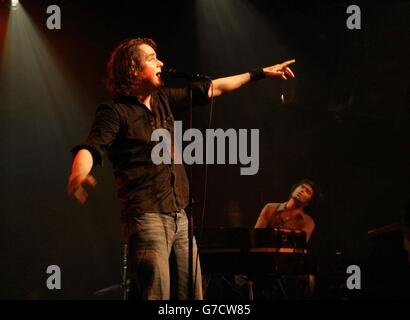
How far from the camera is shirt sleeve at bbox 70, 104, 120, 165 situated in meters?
2.59

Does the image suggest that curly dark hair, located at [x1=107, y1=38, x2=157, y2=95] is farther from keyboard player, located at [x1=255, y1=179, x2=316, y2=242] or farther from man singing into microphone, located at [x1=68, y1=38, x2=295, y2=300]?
keyboard player, located at [x1=255, y1=179, x2=316, y2=242]

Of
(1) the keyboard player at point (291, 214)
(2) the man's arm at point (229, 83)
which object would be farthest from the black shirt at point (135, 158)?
(1) the keyboard player at point (291, 214)

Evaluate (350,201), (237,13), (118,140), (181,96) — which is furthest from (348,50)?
(118,140)

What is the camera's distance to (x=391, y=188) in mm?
8234

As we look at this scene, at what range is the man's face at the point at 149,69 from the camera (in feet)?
9.84

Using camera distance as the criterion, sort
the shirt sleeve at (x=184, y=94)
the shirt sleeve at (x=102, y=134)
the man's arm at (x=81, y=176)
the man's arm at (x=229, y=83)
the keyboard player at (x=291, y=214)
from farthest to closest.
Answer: the keyboard player at (x=291, y=214)
the man's arm at (x=229, y=83)
the shirt sleeve at (x=184, y=94)
the shirt sleeve at (x=102, y=134)
the man's arm at (x=81, y=176)

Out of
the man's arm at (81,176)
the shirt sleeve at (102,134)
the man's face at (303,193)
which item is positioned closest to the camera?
the man's arm at (81,176)

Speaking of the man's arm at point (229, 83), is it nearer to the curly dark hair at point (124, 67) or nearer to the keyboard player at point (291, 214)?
the curly dark hair at point (124, 67)

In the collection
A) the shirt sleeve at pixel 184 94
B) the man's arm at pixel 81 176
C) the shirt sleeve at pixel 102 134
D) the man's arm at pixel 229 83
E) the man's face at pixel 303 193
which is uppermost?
the man's arm at pixel 229 83

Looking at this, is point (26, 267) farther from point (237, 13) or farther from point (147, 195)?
point (147, 195)

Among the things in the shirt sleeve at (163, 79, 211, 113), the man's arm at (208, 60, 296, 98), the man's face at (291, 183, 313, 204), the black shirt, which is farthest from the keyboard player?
the black shirt

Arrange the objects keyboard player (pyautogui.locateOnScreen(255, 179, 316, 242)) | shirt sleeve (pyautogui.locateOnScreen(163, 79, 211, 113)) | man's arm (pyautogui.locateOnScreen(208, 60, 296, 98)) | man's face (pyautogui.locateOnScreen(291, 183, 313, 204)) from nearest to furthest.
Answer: shirt sleeve (pyautogui.locateOnScreen(163, 79, 211, 113)), man's arm (pyautogui.locateOnScreen(208, 60, 296, 98)), keyboard player (pyautogui.locateOnScreen(255, 179, 316, 242)), man's face (pyautogui.locateOnScreen(291, 183, 313, 204))

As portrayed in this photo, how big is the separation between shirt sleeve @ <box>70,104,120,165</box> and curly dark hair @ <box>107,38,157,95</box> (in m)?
0.26

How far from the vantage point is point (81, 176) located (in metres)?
2.40
